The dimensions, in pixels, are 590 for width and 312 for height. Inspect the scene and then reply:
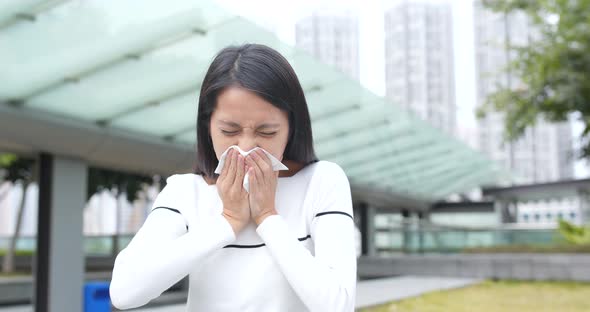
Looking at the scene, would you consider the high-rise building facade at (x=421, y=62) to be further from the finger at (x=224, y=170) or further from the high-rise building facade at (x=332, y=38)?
the finger at (x=224, y=170)

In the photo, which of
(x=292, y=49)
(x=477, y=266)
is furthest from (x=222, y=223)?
(x=477, y=266)

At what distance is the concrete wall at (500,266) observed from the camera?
1421cm

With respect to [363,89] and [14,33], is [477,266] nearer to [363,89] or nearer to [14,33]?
[363,89]

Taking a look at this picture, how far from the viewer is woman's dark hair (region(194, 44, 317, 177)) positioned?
1.42m

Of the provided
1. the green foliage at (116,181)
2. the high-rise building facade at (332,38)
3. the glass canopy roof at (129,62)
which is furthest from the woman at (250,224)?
the high-rise building facade at (332,38)

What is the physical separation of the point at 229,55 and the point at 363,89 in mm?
10899

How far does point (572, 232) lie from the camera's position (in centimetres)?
1794

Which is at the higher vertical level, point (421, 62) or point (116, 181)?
point (421, 62)

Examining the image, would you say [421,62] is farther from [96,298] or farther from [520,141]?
[96,298]

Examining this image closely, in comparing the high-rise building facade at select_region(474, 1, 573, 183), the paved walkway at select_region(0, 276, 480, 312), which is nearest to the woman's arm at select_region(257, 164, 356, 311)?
the paved walkway at select_region(0, 276, 480, 312)

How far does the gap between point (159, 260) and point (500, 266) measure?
50.1 ft

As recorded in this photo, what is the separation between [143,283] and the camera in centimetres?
133

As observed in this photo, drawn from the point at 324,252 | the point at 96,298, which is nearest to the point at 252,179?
the point at 324,252

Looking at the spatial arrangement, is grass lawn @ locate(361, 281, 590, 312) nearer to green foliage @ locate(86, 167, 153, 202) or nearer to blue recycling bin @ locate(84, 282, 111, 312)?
blue recycling bin @ locate(84, 282, 111, 312)
